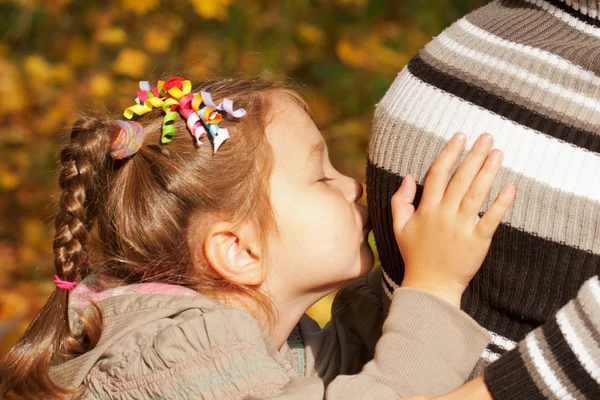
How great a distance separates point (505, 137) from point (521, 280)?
280mm

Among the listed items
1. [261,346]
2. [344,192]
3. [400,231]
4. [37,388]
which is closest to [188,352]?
[261,346]

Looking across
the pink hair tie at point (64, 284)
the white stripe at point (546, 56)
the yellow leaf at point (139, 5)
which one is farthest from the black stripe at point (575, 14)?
the yellow leaf at point (139, 5)

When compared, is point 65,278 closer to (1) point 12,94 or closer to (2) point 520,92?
(2) point 520,92

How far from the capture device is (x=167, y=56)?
526 centimetres

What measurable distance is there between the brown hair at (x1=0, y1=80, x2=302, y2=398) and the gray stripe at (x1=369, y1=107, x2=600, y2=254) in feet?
1.50

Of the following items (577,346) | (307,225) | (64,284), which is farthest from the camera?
(307,225)

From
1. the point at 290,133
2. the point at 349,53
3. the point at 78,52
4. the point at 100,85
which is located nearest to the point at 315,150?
the point at 290,133

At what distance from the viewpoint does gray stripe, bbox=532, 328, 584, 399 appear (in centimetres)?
147

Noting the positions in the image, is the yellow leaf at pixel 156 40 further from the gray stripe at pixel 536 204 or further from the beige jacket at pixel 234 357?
the gray stripe at pixel 536 204

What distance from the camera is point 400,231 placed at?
1.80 metres

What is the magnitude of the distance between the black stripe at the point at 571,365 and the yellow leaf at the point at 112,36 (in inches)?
165

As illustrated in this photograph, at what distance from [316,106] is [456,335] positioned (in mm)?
3607

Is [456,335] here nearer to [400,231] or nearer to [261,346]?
[400,231]

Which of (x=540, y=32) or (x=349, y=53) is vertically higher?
(x=540, y=32)
